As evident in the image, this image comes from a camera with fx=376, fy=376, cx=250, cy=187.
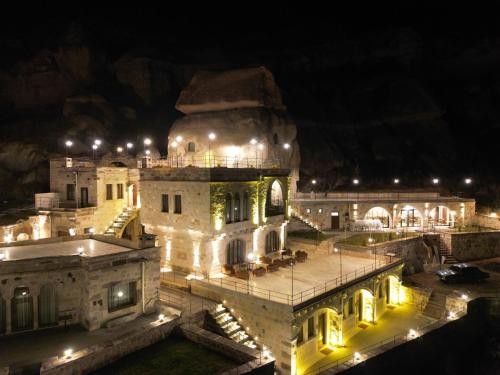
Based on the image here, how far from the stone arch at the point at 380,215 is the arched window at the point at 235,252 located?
2088 centimetres

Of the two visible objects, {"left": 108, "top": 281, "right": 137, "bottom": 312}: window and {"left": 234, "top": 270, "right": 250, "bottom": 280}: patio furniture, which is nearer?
{"left": 108, "top": 281, "right": 137, "bottom": 312}: window

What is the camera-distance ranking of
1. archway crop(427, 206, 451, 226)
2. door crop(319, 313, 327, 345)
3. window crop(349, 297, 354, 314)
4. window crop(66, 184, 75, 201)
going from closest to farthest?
door crop(319, 313, 327, 345) → window crop(349, 297, 354, 314) → window crop(66, 184, 75, 201) → archway crop(427, 206, 451, 226)

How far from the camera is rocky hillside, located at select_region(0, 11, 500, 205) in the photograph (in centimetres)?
5047

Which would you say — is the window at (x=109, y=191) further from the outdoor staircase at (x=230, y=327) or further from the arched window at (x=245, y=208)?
the outdoor staircase at (x=230, y=327)

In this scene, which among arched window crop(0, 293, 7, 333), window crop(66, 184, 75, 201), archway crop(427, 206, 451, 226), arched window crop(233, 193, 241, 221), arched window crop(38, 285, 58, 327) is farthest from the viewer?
archway crop(427, 206, 451, 226)

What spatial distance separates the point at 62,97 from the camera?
179ft

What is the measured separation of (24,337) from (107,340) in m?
4.12

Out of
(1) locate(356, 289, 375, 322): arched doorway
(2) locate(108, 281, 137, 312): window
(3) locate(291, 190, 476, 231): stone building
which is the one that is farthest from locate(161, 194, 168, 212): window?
(3) locate(291, 190, 476, 231): stone building

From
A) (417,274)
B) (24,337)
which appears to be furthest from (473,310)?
(24,337)

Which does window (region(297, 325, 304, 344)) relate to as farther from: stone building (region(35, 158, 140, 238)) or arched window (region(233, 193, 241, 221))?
stone building (region(35, 158, 140, 238))

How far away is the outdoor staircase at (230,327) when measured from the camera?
845 inches

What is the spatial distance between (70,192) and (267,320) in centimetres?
2201

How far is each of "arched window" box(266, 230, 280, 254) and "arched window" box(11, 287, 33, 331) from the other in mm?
18409

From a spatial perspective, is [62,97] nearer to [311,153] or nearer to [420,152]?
[311,153]
